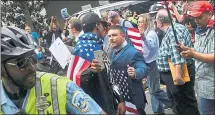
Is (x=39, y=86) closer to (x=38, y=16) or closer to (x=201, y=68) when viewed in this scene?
(x=201, y=68)

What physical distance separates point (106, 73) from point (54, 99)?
2202mm

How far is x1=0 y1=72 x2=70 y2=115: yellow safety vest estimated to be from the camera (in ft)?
7.63

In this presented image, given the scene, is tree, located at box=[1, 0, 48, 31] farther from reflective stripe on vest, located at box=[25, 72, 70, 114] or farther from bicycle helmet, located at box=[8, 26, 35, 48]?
reflective stripe on vest, located at box=[25, 72, 70, 114]

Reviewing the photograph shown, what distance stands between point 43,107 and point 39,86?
157 mm

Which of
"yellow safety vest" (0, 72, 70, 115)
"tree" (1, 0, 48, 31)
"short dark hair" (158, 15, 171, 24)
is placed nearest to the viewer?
"yellow safety vest" (0, 72, 70, 115)

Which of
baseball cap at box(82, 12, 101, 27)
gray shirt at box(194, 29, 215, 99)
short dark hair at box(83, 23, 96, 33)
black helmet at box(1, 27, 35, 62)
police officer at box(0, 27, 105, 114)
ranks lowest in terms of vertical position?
gray shirt at box(194, 29, 215, 99)

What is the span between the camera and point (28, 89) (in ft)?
7.78

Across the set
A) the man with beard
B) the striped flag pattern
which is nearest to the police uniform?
the man with beard

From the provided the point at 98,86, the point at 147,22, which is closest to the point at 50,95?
the point at 98,86

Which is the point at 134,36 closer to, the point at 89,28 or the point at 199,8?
the point at 89,28

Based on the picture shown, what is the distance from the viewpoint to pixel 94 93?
453 cm

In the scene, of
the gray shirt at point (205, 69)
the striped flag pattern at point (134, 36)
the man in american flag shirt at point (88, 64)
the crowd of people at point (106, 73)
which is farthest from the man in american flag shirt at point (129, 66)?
the striped flag pattern at point (134, 36)

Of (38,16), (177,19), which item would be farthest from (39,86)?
(38,16)

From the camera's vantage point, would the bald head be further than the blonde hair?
No
